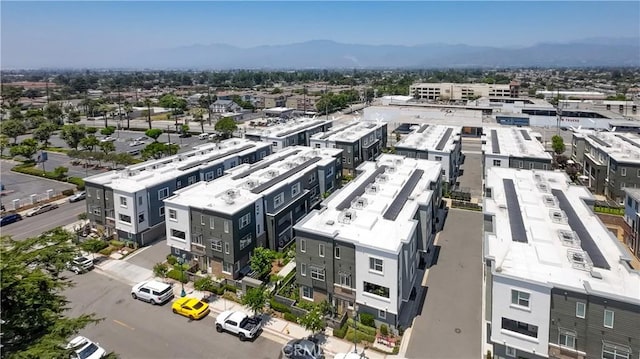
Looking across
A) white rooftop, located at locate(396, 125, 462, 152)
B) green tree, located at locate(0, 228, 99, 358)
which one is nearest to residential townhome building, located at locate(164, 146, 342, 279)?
green tree, located at locate(0, 228, 99, 358)

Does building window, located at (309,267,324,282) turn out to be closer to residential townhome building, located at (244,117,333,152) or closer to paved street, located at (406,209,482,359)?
paved street, located at (406,209,482,359)

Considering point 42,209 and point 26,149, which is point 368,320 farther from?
point 26,149

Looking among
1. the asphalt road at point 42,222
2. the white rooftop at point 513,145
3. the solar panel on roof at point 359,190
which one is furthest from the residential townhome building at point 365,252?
the asphalt road at point 42,222

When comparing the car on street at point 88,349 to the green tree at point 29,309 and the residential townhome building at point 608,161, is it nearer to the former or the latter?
the green tree at point 29,309

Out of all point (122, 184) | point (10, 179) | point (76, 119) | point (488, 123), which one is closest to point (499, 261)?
point (122, 184)

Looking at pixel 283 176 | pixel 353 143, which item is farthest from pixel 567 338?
pixel 353 143
